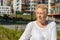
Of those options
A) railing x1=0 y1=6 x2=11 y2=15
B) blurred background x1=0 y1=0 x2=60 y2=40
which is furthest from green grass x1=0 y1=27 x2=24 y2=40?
railing x1=0 y1=6 x2=11 y2=15

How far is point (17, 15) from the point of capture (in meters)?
4.75

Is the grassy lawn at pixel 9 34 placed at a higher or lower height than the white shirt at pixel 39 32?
lower

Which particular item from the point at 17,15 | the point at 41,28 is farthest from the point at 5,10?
the point at 41,28

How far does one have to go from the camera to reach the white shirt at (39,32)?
212cm

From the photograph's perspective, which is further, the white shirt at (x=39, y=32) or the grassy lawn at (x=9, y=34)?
the grassy lawn at (x=9, y=34)

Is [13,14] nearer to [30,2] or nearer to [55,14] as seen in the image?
[30,2]

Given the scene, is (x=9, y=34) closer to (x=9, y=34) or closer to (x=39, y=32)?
(x=9, y=34)

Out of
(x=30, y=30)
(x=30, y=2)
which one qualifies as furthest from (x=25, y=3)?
(x=30, y=30)

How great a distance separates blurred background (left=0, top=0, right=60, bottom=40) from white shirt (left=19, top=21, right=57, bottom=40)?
255 cm

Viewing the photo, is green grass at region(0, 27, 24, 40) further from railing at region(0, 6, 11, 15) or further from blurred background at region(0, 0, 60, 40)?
railing at region(0, 6, 11, 15)

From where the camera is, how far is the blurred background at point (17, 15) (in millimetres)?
4734

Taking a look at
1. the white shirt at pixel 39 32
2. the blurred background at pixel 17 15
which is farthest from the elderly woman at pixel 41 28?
the blurred background at pixel 17 15

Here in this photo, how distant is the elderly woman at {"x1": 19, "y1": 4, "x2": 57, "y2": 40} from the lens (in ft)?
6.86

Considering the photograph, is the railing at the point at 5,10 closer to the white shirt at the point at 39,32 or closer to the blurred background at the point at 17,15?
the blurred background at the point at 17,15
